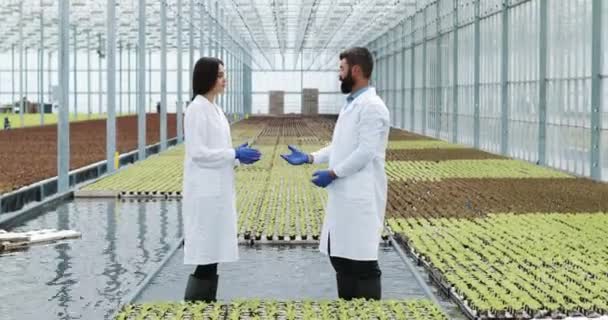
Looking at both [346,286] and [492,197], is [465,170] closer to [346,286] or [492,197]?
[492,197]

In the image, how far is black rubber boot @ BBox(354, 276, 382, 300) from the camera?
22.4 feet

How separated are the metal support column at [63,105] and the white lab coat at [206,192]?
36.2 feet

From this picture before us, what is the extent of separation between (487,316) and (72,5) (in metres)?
40.2

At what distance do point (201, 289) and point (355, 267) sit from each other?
1.18 meters

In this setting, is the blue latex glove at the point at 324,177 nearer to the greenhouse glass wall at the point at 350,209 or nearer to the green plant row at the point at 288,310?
the greenhouse glass wall at the point at 350,209

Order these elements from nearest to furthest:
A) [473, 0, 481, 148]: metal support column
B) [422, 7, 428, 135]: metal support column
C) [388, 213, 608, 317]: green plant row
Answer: [388, 213, 608, 317]: green plant row < [473, 0, 481, 148]: metal support column < [422, 7, 428, 135]: metal support column

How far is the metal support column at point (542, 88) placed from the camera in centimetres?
2452

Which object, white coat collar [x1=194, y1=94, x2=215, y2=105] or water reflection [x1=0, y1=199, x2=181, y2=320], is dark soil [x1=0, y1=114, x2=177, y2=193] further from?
white coat collar [x1=194, y1=94, x2=215, y2=105]

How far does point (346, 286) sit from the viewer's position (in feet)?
22.6

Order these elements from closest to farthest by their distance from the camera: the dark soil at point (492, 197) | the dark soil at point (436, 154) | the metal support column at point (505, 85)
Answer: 1. the dark soil at point (492, 197)
2. the dark soil at point (436, 154)
3. the metal support column at point (505, 85)

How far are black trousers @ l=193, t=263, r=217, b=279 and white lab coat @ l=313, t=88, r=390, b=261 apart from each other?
936 millimetres

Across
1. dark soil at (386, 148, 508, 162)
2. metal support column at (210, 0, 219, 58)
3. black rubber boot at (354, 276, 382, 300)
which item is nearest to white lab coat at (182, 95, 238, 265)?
black rubber boot at (354, 276, 382, 300)

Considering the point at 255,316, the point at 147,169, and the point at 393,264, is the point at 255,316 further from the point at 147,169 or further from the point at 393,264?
the point at 147,169

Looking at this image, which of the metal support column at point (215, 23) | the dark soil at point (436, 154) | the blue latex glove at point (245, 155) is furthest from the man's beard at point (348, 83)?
the metal support column at point (215, 23)
